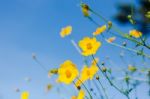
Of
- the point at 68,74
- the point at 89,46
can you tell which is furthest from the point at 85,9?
the point at 68,74

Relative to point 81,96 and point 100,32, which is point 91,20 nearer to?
point 100,32

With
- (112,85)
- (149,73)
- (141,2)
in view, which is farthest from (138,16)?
(112,85)

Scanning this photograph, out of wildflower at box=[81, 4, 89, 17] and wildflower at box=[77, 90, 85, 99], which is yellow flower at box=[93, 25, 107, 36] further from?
wildflower at box=[77, 90, 85, 99]

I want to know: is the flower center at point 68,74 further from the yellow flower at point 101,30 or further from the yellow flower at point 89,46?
the yellow flower at point 101,30

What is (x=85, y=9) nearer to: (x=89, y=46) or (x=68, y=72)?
(x=89, y=46)

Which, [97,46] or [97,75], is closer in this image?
[97,46]

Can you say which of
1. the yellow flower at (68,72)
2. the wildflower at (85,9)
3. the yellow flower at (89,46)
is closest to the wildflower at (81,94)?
the yellow flower at (68,72)

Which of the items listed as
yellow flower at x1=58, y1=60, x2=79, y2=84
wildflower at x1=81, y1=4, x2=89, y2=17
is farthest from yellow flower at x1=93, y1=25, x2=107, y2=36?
yellow flower at x1=58, y1=60, x2=79, y2=84

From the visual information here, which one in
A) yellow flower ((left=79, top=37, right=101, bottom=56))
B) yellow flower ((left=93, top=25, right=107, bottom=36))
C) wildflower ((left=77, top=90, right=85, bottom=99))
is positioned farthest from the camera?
yellow flower ((left=93, top=25, right=107, bottom=36))
